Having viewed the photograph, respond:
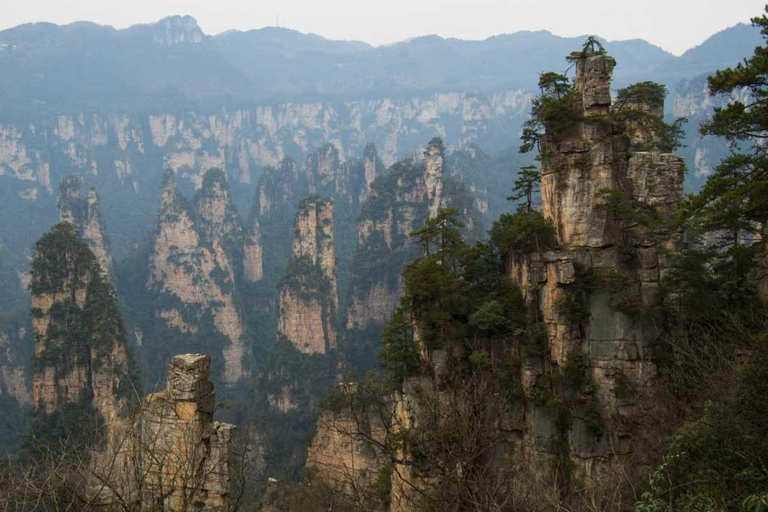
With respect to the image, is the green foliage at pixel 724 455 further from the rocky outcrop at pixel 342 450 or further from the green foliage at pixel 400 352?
the rocky outcrop at pixel 342 450

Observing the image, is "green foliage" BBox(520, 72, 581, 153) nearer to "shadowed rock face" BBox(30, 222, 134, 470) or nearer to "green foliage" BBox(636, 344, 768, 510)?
"green foliage" BBox(636, 344, 768, 510)

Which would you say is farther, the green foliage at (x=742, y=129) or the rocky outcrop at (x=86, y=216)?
the rocky outcrop at (x=86, y=216)

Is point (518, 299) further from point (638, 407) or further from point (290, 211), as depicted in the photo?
point (290, 211)

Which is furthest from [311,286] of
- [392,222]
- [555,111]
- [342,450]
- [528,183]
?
[555,111]

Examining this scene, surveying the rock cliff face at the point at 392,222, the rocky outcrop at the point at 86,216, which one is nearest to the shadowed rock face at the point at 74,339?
the rock cliff face at the point at 392,222

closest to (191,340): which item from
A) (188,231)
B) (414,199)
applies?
(188,231)
